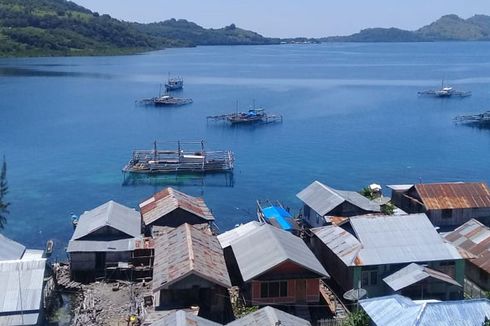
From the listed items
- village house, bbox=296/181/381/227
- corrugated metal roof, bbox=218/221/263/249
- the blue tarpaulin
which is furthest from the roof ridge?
village house, bbox=296/181/381/227

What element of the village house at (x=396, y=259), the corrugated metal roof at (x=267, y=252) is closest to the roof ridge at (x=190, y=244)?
the corrugated metal roof at (x=267, y=252)

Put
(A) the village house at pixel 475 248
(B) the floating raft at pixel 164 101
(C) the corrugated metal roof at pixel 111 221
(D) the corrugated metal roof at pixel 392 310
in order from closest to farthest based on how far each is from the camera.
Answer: (D) the corrugated metal roof at pixel 392 310
(A) the village house at pixel 475 248
(C) the corrugated metal roof at pixel 111 221
(B) the floating raft at pixel 164 101

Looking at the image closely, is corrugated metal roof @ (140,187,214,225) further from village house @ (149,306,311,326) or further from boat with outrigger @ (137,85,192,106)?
boat with outrigger @ (137,85,192,106)

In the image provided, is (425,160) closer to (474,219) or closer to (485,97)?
(474,219)

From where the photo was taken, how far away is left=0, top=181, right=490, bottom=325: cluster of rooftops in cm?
2408

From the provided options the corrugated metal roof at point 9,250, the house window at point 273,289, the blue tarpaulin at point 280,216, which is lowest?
the blue tarpaulin at point 280,216

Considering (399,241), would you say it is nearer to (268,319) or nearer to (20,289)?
(268,319)

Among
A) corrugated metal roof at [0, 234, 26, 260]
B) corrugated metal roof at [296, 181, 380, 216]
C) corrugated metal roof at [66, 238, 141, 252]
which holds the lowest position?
corrugated metal roof at [66, 238, 141, 252]

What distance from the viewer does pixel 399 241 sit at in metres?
27.8

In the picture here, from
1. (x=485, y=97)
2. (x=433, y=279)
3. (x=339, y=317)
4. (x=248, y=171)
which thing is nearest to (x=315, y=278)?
(x=339, y=317)

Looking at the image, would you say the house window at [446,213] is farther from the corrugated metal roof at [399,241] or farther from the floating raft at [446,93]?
the floating raft at [446,93]

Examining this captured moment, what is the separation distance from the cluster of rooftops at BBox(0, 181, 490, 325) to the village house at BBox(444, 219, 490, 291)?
0.07 metres

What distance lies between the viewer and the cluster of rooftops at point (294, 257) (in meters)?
24.1

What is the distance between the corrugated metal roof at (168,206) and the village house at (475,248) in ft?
45.5
